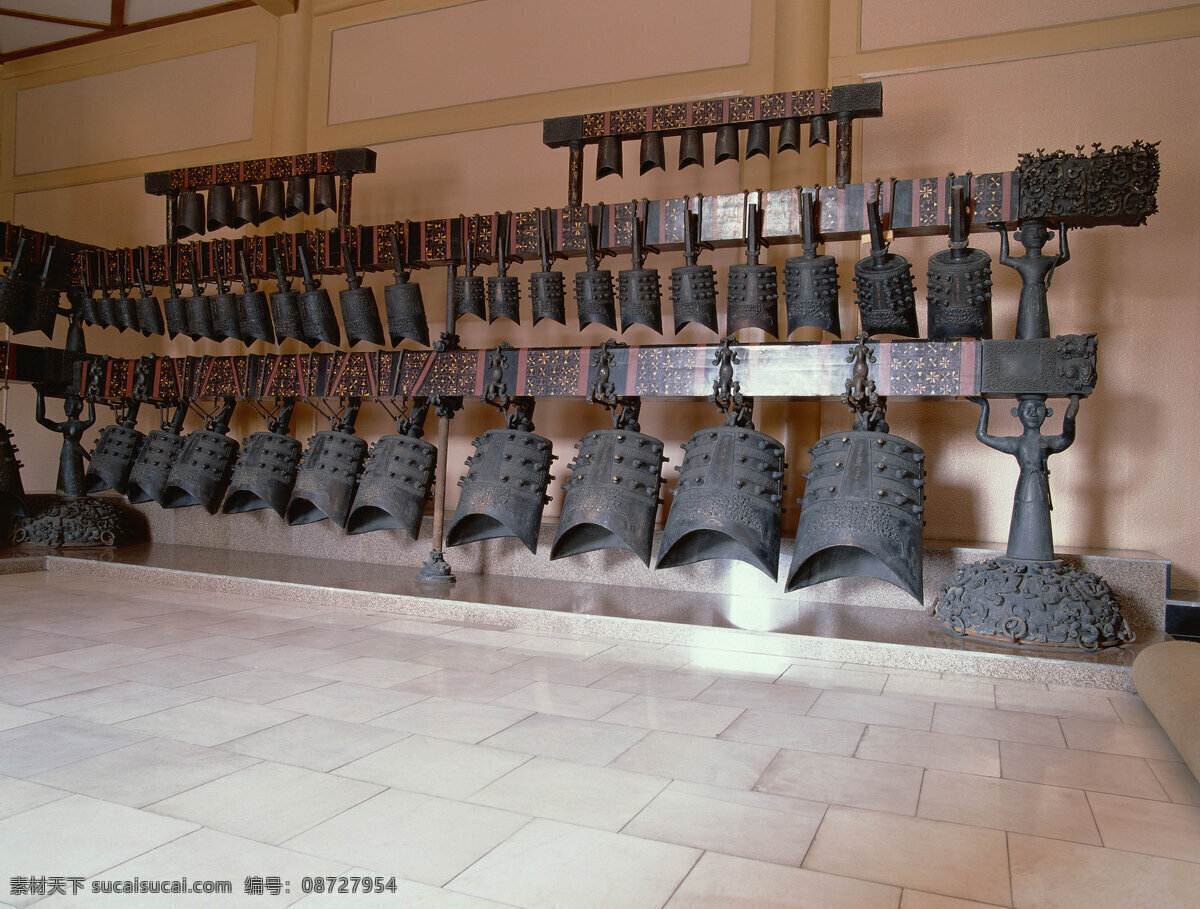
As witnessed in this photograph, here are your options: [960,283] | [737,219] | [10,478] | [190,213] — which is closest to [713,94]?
[737,219]

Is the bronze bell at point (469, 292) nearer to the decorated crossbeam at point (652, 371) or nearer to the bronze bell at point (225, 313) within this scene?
the decorated crossbeam at point (652, 371)

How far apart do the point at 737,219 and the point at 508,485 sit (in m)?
1.52

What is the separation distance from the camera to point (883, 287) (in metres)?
3.46

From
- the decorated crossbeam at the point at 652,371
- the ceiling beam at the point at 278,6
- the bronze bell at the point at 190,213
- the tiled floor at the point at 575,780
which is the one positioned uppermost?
the ceiling beam at the point at 278,6

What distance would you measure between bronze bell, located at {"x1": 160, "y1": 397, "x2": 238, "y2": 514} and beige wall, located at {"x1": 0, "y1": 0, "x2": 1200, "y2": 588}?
98cm

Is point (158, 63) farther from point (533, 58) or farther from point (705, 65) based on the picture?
point (705, 65)

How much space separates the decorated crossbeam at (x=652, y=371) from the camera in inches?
129

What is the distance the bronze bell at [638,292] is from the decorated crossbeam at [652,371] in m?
0.18

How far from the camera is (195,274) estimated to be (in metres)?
5.06

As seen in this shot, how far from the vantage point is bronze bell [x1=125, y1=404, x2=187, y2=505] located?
15.6 feet

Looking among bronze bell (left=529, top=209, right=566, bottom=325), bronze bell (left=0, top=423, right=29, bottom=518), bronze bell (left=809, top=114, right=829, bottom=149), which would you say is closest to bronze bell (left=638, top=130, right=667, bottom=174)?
bronze bell (left=529, top=209, right=566, bottom=325)

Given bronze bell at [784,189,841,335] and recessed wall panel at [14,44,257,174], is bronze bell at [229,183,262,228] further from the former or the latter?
bronze bell at [784,189,841,335]

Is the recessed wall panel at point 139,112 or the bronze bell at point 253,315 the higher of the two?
the recessed wall panel at point 139,112

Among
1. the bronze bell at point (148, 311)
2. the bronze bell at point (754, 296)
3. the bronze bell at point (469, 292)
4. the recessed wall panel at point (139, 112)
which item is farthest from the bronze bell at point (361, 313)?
the recessed wall panel at point (139, 112)
